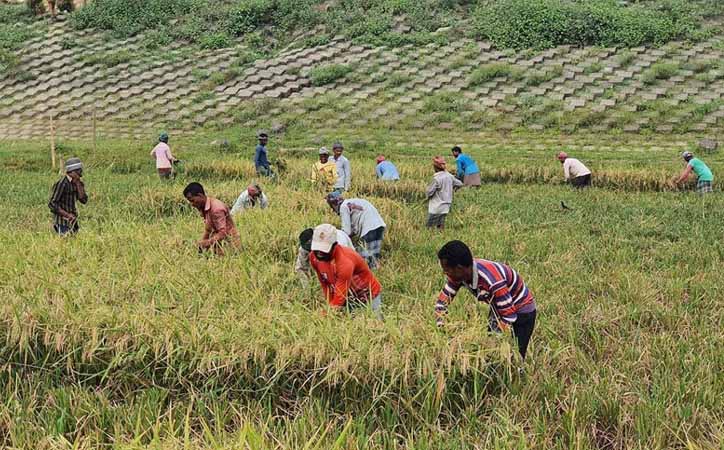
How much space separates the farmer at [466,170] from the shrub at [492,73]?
8.21 metres

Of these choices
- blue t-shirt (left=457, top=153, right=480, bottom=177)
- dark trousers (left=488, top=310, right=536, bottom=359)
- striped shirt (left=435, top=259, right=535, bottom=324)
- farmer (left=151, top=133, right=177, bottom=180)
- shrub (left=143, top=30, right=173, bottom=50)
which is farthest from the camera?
shrub (left=143, top=30, right=173, bottom=50)

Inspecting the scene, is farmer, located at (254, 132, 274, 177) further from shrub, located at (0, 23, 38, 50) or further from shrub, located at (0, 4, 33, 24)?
shrub, located at (0, 4, 33, 24)

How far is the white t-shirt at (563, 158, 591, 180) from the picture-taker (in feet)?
36.9

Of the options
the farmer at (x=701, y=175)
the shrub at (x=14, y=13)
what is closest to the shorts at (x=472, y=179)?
the farmer at (x=701, y=175)

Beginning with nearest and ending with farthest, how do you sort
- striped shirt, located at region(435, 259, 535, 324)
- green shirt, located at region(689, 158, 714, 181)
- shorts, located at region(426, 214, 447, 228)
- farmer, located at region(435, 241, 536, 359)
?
1. farmer, located at region(435, 241, 536, 359)
2. striped shirt, located at region(435, 259, 535, 324)
3. shorts, located at region(426, 214, 447, 228)
4. green shirt, located at region(689, 158, 714, 181)

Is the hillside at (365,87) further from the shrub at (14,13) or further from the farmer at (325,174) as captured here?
the farmer at (325,174)

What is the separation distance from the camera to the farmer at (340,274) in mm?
4465

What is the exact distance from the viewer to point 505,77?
19125mm

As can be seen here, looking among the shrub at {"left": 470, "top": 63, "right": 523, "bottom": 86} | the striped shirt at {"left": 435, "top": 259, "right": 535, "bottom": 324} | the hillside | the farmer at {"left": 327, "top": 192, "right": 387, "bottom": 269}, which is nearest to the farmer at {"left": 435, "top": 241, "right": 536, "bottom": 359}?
the striped shirt at {"left": 435, "top": 259, "right": 535, "bottom": 324}

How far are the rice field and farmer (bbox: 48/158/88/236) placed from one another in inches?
27.7

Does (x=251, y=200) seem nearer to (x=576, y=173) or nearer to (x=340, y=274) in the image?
(x=340, y=274)

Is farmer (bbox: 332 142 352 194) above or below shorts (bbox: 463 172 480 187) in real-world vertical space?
above

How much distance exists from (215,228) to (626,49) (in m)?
17.6

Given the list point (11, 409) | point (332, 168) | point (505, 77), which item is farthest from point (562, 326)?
point (505, 77)
